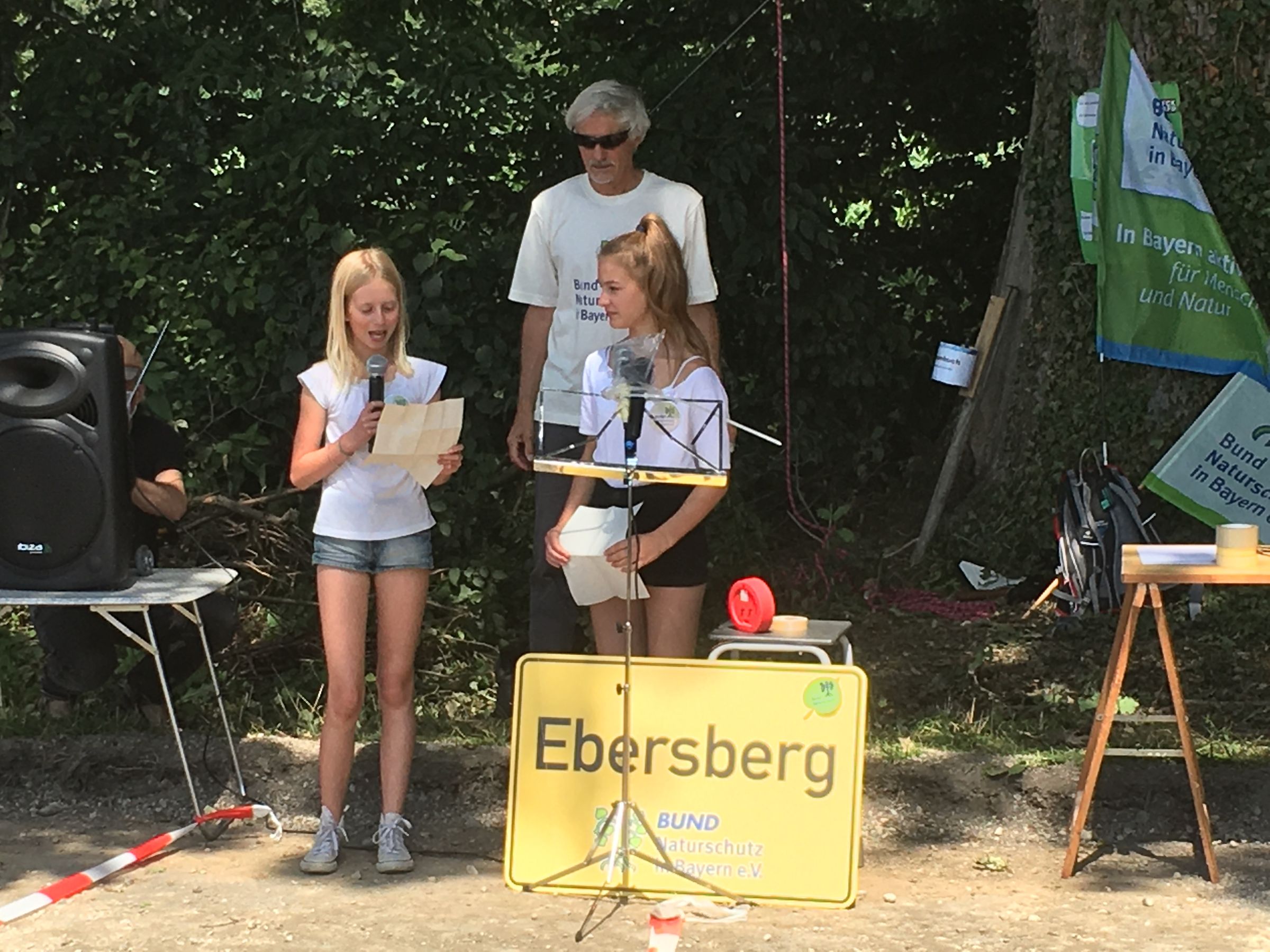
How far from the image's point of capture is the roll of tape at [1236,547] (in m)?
5.19

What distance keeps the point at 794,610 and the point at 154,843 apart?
3174mm

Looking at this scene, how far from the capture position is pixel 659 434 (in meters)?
5.08

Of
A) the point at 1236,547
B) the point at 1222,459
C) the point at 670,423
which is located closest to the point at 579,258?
the point at 670,423

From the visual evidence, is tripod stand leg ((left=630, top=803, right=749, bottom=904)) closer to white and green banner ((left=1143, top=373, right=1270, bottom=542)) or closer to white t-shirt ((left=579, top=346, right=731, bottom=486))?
white t-shirt ((left=579, top=346, right=731, bottom=486))

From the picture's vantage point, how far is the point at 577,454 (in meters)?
5.36

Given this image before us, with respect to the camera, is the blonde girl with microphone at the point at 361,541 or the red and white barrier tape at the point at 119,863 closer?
the red and white barrier tape at the point at 119,863

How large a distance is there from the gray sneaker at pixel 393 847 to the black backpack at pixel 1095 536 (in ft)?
10.4

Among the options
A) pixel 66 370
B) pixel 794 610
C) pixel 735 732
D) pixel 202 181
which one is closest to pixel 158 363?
pixel 202 181

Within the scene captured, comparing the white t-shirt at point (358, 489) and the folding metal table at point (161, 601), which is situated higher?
the white t-shirt at point (358, 489)

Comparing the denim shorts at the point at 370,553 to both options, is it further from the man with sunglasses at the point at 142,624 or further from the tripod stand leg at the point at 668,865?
the tripod stand leg at the point at 668,865

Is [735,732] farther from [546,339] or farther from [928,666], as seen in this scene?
[928,666]

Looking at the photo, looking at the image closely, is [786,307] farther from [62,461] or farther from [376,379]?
[62,461]

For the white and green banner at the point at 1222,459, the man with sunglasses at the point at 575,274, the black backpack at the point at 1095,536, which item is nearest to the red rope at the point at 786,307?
the black backpack at the point at 1095,536

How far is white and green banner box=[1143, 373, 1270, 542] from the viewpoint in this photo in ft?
26.9
